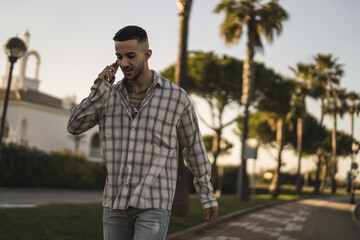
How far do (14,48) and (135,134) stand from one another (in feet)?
29.3

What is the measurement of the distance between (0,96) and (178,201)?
117ft

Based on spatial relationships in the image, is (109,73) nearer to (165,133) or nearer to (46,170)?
(165,133)

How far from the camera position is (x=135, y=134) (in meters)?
2.54

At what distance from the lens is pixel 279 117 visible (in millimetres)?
34812

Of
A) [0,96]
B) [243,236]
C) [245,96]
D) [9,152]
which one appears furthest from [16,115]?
[243,236]

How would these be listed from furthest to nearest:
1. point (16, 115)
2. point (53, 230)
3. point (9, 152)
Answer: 1. point (16, 115)
2. point (9, 152)
3. point (53, 230)

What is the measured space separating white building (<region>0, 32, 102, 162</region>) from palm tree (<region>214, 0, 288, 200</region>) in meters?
22.4

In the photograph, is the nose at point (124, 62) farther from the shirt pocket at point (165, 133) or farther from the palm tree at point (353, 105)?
the palm tree at point (353, 105)

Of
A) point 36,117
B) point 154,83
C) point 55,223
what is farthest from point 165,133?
point 36,117

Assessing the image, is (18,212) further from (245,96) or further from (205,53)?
(205,53)

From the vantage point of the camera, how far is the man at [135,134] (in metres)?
2.48

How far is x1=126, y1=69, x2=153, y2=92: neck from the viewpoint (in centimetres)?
264

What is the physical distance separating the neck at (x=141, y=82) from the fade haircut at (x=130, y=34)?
7.3 inches

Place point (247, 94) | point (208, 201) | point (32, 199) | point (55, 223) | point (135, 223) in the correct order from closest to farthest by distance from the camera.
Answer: point (135, 223) → point (208, 201) → point (55, 223) → point (32, 199) → point (247, 94)
